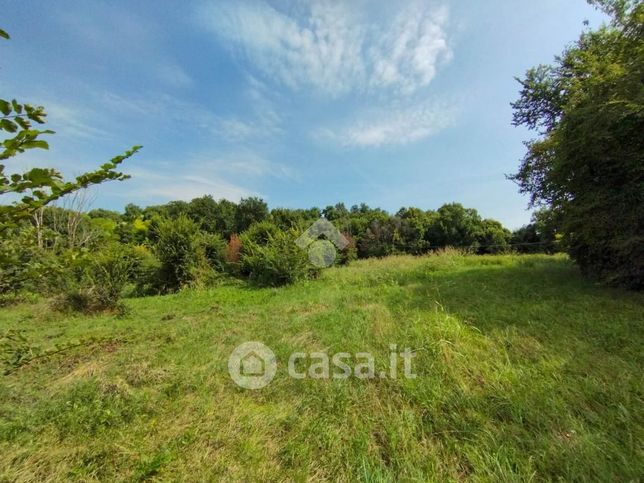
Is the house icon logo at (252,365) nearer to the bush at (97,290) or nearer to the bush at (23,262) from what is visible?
the bush at (23,262)

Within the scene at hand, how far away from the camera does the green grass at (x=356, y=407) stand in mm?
1880

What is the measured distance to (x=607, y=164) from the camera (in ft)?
20.5

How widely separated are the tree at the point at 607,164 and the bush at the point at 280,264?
6886 millimetres

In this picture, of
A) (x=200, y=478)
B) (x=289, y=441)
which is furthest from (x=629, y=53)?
(x=200, y=478)

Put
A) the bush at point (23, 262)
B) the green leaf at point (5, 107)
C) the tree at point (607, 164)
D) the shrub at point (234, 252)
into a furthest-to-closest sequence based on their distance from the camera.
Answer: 1. the shrub at point (234, 252)
2. the tree at point (607, 164)
3. the bush at point (23, 262)
4. the green leaf at point (5, 107)

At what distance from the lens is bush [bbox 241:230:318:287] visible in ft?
31.4

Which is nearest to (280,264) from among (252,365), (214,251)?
(214,251)

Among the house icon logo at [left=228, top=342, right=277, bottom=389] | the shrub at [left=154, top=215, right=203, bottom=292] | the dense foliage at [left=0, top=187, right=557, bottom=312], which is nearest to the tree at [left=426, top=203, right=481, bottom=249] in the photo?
the dense foliage at [left=0, top=187, right=557, bottom=312]

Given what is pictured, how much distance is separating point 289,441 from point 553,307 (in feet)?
15.6

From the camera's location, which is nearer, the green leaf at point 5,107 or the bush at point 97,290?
the green leaf at point 5,107

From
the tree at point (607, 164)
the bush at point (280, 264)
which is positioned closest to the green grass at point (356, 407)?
the tree at point (607, 164)

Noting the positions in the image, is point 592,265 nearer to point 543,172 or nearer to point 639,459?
point 543,172

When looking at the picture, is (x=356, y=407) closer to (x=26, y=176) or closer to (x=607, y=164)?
(x=26, y=176)

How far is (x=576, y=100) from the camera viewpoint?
719cm
